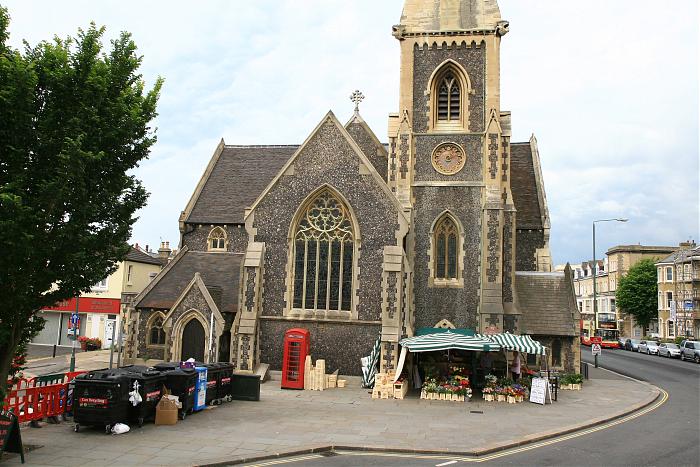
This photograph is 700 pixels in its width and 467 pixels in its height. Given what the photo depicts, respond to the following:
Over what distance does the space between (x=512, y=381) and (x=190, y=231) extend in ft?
59.5

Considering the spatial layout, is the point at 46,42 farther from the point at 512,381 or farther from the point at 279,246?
the point at 512,381

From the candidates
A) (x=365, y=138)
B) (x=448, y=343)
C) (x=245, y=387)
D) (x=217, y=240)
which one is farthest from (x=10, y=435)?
(x=365, y=138)

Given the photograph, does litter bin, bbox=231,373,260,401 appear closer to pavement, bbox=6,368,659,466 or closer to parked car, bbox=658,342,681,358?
pavement, bbox=6,368,659,466

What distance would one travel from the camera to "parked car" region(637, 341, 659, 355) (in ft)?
163

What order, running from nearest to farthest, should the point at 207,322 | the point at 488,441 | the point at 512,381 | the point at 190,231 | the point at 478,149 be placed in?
the point at 488,441, the point at 512,381, the point at 207,322, the point at 478,149, the point at 190,231

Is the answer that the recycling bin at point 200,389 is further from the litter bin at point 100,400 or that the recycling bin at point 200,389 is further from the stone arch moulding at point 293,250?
the stone arch moulding at point 293,250

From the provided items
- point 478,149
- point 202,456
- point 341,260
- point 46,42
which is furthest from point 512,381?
point 46,42

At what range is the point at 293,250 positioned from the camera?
23.8 m

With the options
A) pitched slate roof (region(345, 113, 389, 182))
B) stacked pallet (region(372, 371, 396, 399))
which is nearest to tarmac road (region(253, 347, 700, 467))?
stacked pallet (region(372, 371, 396, 399))

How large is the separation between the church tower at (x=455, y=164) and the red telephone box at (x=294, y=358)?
5.53 metres

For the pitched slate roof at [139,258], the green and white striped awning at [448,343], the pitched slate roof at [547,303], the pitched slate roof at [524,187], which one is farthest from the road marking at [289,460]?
the pitched slate roof at [139,258]

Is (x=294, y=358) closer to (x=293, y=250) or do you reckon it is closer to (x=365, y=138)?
(x=293, y=250)

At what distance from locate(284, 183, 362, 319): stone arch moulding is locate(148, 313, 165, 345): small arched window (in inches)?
257

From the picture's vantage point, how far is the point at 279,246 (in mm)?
23734
